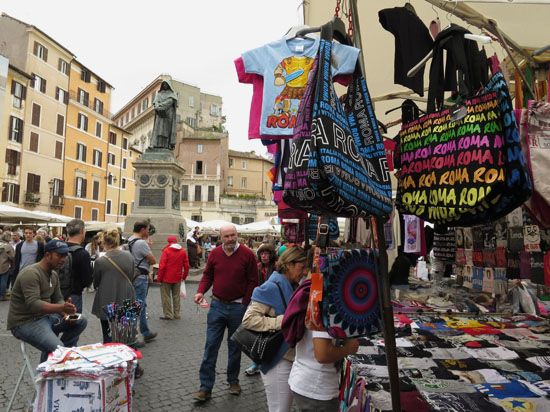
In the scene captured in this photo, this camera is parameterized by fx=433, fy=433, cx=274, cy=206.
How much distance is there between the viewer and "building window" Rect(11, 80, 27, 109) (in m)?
33.3

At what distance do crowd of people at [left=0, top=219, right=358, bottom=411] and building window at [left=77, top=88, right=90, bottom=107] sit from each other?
41499 mm

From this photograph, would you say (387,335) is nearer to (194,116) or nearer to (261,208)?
(261,208)

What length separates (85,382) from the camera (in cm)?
301

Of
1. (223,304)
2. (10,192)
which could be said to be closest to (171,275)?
(223,304)

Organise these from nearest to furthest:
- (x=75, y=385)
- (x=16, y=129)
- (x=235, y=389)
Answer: (x=75, y=385), (x=235, y=389), (x=16, y=129)

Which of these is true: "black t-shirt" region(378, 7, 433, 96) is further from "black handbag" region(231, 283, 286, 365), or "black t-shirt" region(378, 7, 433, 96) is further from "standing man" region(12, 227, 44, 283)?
"standing man" region(12, 227, 44, 283)

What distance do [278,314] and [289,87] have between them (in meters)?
1.74

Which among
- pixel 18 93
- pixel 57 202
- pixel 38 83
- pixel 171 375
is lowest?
pixel 171 375

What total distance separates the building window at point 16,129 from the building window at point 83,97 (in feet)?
29.1

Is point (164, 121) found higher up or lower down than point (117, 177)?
lower down

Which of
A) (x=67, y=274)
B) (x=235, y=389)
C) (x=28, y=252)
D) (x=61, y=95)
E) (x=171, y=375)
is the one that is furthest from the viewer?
(x=61, y=95)

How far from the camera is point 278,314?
11.2 feet

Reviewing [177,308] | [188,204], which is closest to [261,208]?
[188,204]

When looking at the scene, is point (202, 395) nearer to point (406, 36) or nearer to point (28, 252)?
point (406, 36)
